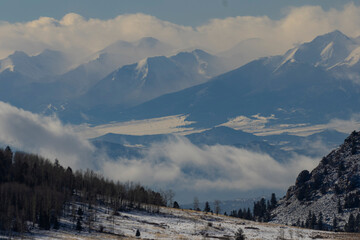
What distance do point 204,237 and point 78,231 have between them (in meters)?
39.6

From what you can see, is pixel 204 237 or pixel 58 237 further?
pixel 204 237

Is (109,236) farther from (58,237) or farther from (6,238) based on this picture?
(6,238)

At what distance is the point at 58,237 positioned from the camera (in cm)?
17500

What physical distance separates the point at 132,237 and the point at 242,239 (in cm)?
3508

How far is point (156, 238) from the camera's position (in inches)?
7608

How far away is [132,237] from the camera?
191375 mm

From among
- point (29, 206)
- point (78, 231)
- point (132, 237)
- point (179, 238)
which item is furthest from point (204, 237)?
point (29, 206)

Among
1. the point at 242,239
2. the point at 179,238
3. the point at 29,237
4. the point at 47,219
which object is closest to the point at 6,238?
the point at 29,237

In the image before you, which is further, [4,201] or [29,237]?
[4,201]

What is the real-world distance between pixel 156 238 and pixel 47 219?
110ft

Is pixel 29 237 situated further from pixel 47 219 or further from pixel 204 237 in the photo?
pixel 204 237

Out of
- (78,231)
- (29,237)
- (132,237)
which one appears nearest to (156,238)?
(132,237)

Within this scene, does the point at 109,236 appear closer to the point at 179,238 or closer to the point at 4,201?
the point at 179,238

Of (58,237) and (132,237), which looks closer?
(58,237)
